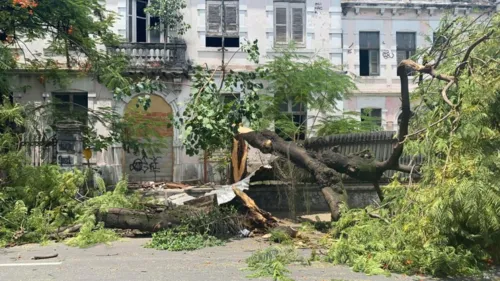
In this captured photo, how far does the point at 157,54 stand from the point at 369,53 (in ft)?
31.6

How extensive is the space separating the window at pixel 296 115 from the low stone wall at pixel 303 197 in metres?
3.20

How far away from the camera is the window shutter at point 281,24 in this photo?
58.9 feet

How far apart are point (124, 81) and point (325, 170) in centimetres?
581

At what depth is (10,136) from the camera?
9.44 m

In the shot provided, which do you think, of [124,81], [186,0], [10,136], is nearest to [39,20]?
[124,81]

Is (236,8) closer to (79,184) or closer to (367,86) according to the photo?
(367,86)

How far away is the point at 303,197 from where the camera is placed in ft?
36.8

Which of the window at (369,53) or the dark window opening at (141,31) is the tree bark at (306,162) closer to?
the dark window opening at (141,31)

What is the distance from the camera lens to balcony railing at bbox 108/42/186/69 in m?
16.7

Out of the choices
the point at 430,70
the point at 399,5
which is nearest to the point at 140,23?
the point at 399,5

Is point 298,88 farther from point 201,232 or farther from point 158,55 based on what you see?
point 201,232

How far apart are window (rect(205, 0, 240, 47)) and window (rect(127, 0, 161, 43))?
7.28 ft

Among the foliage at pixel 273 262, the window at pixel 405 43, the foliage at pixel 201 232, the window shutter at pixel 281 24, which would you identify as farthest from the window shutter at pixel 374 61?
the foliage at pixel 273 262

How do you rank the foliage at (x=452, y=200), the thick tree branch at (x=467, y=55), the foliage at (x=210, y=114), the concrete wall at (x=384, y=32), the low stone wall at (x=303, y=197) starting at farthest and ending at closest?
the concrete wall at (x=384, y=32)
the low stone wall at (x=303, y=197)
the foliage at (x=210, y=114)
the thick tree branch at (x=467, y=55)
the foliage at (x=452, y=200)
